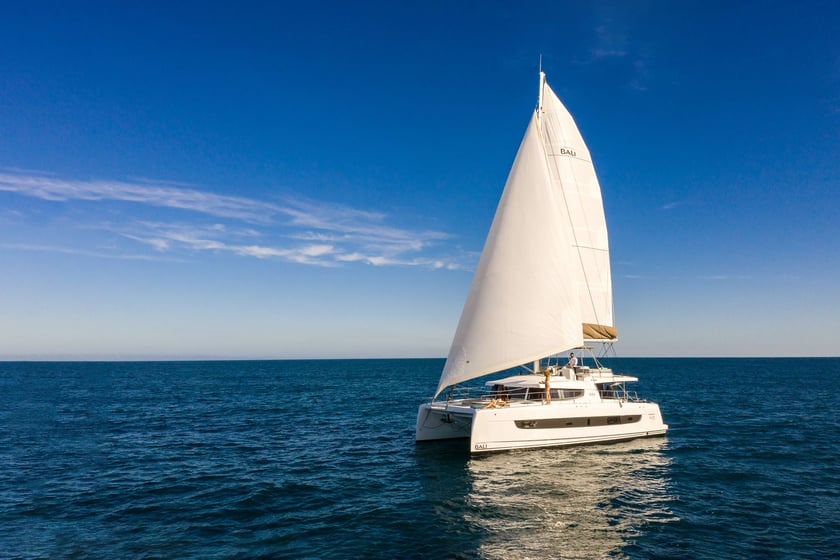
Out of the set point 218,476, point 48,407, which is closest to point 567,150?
point 218,476

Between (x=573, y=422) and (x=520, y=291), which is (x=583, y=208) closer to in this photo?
(x=520, y=291)

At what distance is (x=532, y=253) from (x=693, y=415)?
2325 cm

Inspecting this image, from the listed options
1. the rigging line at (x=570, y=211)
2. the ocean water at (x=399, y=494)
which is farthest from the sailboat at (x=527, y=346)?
the rigging line at (x=570, y=211)

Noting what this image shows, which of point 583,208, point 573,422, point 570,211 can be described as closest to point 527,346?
point 573,422

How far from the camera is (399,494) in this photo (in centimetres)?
1719

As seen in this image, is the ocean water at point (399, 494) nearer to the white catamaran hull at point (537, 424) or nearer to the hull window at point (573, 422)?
the white catamaran hull at point (537, 424)

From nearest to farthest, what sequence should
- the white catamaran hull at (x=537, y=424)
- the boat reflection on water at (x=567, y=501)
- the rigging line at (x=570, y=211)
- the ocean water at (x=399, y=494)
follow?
the ocean water at (x=399, y=494) → the boat reflection on water at (x=567, y=501) → the white catamaran hull at (x=537, y=424) → the rigging line at (x=570, y=211)

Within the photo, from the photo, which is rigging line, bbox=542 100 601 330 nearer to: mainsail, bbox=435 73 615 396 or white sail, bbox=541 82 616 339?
white sail, bbox=541 82 616 339

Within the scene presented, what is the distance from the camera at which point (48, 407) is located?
4344 centimetres

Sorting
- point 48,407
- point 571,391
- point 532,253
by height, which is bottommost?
point 48,407

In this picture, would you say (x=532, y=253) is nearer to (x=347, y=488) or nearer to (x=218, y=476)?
(x=347, y=488)

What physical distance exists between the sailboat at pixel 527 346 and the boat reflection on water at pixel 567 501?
1449mm

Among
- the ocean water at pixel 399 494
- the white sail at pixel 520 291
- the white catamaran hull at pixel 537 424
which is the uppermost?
the white sail at pixel 520 291

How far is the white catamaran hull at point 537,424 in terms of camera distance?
21.5 meters
